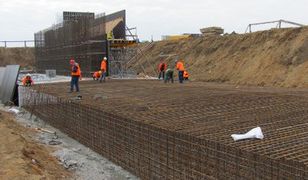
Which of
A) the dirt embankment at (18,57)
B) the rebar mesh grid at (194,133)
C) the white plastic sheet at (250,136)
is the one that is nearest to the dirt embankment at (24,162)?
the rebar mesh grid at (194,133)

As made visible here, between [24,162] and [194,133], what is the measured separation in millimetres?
2560

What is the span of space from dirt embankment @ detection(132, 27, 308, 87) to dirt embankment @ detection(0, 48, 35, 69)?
19.6 m

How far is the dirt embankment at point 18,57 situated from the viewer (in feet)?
135

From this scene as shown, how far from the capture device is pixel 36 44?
1431 inches

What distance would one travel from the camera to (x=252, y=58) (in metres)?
20.4

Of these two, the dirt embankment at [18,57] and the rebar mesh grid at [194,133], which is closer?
the rebar mesh grid at [194,133]

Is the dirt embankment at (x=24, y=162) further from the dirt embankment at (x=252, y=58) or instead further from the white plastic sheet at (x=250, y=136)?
the dirt embankment at (x=252, y=58)

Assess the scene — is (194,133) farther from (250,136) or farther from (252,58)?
(252,58)

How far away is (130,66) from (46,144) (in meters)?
20.8

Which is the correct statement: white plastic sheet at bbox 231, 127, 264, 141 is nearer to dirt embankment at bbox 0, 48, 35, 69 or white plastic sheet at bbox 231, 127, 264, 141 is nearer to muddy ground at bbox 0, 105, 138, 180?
muddy ground at bbox 0, 105, 138, 180

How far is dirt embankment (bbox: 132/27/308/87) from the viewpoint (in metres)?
17.6

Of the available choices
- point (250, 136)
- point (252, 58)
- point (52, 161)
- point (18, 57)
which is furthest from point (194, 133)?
point (18, 57)

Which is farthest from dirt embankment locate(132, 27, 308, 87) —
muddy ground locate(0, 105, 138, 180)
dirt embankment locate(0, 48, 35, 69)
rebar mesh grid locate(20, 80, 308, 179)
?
dirt embankment locate(0, 48, 35, 69)

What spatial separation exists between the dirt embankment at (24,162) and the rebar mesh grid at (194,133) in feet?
3.71
